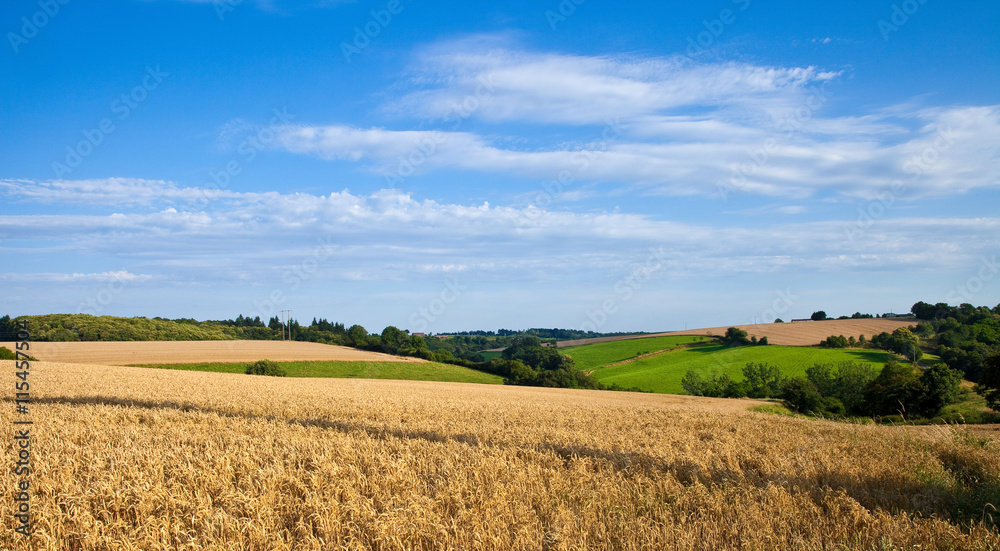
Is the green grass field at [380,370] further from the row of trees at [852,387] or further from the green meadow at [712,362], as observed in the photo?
the row of trees at [852,387]

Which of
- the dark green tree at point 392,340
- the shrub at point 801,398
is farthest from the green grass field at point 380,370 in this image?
the shrub at point 801,398

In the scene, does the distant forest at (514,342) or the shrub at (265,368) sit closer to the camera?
the shrub at (265,368)

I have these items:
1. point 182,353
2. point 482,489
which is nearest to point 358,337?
point 182,353

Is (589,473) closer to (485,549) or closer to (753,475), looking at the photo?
(753,475)

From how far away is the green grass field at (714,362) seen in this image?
253 feet

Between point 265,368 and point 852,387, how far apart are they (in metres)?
71.1

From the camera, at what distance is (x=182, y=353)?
6331 cm

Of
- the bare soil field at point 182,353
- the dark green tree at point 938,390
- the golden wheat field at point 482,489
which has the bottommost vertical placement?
the dark green tree at point 938,390

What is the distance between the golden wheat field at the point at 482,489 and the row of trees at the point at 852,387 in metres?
23.3

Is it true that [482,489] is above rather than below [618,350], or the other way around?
above

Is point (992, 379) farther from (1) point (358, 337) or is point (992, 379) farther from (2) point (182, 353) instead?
(1) point (358, 337)

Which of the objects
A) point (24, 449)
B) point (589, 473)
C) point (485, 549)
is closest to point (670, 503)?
point (589, 473)

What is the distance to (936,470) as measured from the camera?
7379 mm

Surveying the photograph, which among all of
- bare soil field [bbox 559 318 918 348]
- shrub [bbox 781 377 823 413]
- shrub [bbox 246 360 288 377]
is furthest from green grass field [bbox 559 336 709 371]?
shrub [bbox 246 360 288 377]
